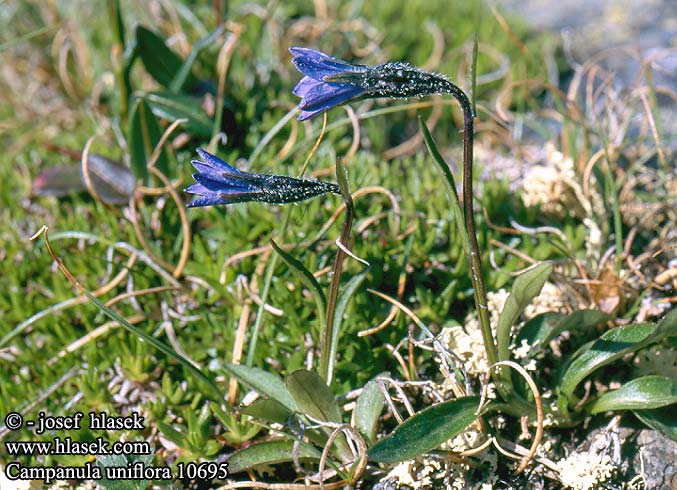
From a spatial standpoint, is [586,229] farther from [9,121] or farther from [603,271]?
[9,121]

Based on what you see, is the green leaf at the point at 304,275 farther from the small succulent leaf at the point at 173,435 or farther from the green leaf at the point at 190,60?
the green leaf at the point at 190,60

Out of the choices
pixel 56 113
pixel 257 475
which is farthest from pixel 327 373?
pixel 56 113

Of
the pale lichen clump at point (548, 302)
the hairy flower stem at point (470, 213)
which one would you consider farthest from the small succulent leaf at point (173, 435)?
the pale lichen clump at point (548, 302)

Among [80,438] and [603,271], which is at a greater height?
[603,271]

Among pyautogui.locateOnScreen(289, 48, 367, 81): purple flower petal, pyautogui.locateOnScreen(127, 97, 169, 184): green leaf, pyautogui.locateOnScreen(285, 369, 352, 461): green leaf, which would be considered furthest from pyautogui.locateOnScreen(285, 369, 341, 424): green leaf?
pyautogui.locateOnScreen(127, 97, 169, 184): green leaf

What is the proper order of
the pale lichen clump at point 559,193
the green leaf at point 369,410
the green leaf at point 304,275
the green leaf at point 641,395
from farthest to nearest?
1. the pale lichen clump at point 559,193
2. the green leaf at point 369,410
3. the green leaf at point 641,395
4. the green leaf at point 304,275

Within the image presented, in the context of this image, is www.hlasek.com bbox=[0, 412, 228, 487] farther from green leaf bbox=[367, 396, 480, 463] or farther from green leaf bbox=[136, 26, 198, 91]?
green leaf bbox=[136, 26, 198, 91]

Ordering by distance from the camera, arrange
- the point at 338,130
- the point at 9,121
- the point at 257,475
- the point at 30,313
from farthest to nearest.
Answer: the point at 9,121 < the point at 338,130 < the point at 30,313 < the point at 257,475
